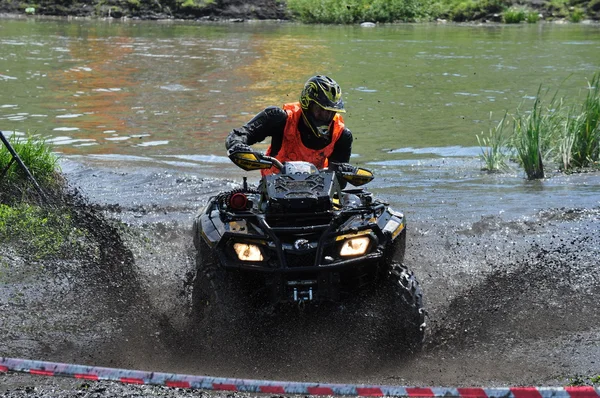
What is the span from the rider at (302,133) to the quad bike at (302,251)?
1.09 metres

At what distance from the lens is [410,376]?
611 cm

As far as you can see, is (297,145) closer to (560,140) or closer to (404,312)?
(404,312)

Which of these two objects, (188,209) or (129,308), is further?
(188,209)

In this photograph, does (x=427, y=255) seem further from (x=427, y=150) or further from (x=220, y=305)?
(x=427, y=150)

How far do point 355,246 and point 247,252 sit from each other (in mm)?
720

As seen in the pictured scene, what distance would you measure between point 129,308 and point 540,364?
10.4 ft

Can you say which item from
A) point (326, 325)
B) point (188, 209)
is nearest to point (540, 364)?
point (326, 325)

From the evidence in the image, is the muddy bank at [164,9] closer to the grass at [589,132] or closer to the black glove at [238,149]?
the grass at [589,132]

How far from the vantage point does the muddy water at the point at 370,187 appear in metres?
6.33

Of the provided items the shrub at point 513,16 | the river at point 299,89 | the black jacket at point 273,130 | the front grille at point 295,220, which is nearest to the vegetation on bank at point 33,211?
the river at point 299,89

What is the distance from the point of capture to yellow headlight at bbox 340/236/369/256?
6.17 meters

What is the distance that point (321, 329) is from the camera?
6.38 metres

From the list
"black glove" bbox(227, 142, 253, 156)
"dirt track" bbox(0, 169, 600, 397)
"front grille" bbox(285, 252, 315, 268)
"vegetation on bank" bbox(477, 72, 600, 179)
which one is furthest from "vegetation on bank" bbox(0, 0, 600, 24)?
"front grille" bbox(285, 252, 315, 268)

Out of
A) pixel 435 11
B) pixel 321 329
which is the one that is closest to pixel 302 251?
→ pixel 321 329
